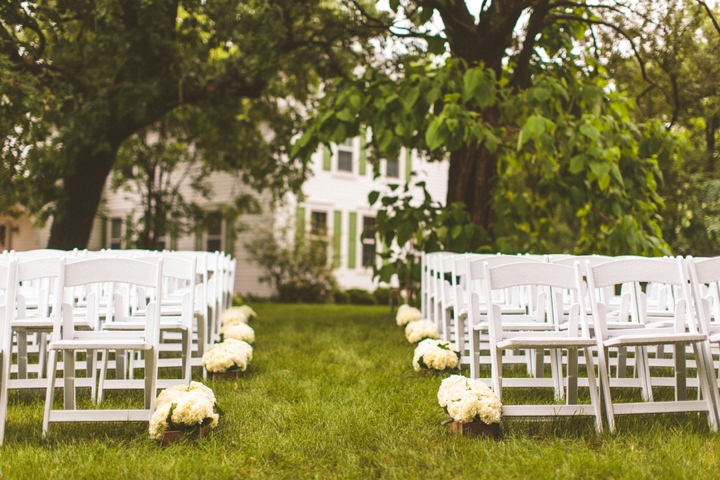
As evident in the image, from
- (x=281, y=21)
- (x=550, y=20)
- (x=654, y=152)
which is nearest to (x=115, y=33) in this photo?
(x=281, y=21)

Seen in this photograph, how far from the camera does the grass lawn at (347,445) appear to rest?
11.1ft

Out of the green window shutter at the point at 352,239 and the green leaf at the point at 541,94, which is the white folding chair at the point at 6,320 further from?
the green window shutter at the point at 352,239

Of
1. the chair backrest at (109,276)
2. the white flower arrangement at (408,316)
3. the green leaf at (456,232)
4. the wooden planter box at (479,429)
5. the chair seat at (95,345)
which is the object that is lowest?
the wooden planter box at (479,429)

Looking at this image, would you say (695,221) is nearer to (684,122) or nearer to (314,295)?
→ (684,122)

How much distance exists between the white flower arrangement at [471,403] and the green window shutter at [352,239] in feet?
54.3

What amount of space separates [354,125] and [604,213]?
3.67 meters

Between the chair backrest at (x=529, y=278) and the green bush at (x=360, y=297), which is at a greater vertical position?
the chair backrest at (x=529, y=278)

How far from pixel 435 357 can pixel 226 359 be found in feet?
5.72

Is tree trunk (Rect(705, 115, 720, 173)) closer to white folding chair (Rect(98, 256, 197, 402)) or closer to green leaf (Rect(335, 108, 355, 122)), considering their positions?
green leaf (Rect(335, 108, 355, 122))

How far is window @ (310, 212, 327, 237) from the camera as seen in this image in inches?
782

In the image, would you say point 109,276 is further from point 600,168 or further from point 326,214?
point 326,214

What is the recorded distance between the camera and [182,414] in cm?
387

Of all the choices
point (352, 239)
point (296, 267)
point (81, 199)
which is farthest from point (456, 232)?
point (352, 239)

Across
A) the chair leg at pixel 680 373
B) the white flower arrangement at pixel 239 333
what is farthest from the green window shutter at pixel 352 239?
A: the chair leg at pixel 680 373
